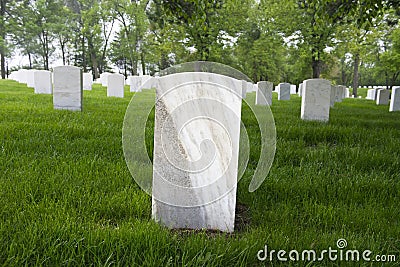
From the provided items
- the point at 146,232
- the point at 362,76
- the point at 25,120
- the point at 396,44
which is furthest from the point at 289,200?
the point at 362,76

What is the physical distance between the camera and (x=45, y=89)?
11.3 metres

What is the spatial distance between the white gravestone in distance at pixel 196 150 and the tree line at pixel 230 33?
3714mm

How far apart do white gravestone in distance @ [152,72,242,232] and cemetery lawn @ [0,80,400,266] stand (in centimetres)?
14

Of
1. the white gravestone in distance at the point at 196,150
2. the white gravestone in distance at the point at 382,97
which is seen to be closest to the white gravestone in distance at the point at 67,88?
the white gravestone in distance at the point at 196,150

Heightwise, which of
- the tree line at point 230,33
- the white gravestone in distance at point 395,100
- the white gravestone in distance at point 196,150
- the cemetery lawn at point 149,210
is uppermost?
the tree line at point 230,33

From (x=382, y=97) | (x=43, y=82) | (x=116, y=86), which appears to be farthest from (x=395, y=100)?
(x=43, y=82)

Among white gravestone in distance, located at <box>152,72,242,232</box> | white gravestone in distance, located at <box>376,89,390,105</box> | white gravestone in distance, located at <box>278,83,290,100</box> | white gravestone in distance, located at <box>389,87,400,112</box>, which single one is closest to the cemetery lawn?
white gravestone in distance, located at <box>152,72,242,232</box>

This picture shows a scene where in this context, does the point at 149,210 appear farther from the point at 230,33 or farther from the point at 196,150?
the point at 230,33

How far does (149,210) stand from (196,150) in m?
0.54

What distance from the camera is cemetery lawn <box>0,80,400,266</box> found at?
1.53 metres

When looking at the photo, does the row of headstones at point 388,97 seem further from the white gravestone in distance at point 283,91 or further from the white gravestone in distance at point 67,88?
the white gravestone in distance at point 67,88

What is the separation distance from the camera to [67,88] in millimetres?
6777

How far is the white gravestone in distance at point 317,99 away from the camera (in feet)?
22.2

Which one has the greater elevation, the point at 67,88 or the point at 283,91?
the point at 283,91
